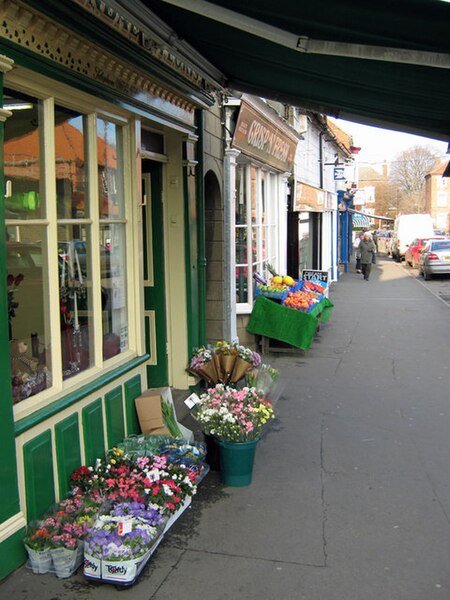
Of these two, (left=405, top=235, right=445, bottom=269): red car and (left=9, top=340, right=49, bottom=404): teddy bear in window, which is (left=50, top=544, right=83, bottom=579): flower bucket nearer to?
(left=9, top=340, right=49, bottom=404): teddy bear in window

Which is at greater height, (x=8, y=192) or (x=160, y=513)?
(x=8, y=192)

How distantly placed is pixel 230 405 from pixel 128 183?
1.99 meters

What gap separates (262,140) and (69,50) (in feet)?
21.7

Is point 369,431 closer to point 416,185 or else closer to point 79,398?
point 79,398

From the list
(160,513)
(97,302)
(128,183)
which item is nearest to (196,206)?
(128,183)

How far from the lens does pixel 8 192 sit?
3.88 meters

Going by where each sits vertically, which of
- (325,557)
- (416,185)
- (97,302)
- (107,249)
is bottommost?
(325,557)

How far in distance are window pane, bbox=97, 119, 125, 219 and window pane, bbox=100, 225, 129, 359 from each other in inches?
5.8

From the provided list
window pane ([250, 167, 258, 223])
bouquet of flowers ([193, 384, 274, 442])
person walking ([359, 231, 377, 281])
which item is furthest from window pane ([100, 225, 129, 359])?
person walking ([359, 231, 377, 281])

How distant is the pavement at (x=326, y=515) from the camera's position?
364 cm

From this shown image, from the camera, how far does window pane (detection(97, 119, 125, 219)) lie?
492cm

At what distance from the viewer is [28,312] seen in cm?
417

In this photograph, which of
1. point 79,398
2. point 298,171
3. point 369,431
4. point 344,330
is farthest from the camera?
point 298,171

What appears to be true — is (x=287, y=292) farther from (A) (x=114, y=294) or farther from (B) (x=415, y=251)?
(B) (x=415, y=251)
